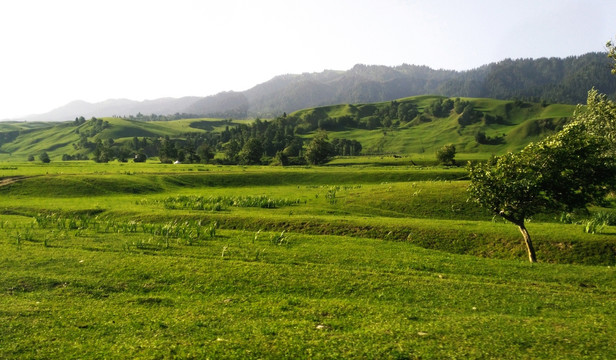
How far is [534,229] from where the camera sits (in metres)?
34.0

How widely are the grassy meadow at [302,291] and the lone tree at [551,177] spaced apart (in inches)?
186

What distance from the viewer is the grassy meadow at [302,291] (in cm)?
1273

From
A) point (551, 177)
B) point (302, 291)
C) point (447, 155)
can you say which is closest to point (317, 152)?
point (447, 155)

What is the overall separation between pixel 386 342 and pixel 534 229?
28.0 m

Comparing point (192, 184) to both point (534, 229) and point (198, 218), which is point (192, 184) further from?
point (534, 229)

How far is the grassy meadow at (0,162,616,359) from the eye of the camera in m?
12.7

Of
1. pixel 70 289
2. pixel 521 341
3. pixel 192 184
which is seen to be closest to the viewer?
pixel 521 341

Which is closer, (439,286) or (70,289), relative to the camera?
(70,289)

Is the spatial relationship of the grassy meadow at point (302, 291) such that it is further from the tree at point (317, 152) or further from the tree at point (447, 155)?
the tree at point (317, 152)

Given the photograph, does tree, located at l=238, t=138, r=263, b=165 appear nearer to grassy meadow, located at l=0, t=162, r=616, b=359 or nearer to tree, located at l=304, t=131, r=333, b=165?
tree, located at l=304, t=131, r=333, b=165

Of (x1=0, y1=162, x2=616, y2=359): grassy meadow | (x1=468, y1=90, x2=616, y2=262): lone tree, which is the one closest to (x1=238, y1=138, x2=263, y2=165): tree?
(x1=0, y1=162, x2=616, y2=359): grassy meadow

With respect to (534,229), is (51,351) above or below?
above

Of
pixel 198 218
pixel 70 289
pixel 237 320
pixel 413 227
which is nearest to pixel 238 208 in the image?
pixel 198 218

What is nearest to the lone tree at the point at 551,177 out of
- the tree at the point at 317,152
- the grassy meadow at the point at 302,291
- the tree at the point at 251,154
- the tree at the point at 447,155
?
the grassy meadow at the point at 302,291
